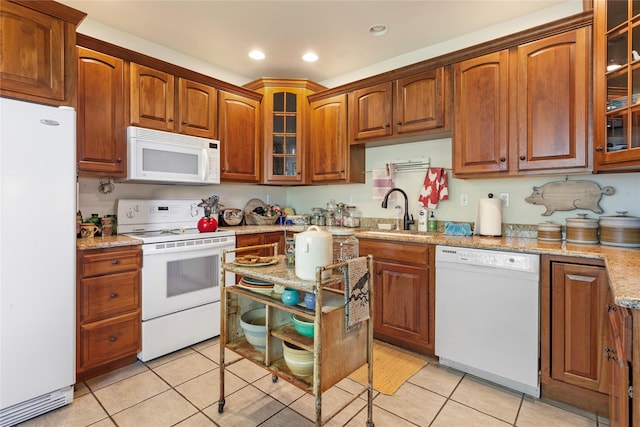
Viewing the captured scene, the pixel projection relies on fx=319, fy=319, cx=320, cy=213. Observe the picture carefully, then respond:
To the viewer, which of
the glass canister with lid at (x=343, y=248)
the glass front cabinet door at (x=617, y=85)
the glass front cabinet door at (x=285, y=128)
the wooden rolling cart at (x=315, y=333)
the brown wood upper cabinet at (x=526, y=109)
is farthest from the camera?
the glass front cabinet door at (x=285, y=128)

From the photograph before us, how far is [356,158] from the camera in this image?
334cm

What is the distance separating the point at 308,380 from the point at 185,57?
3190 mm

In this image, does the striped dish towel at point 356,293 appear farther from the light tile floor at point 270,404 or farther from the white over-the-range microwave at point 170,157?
the white over-the-range microwave at point 170,157

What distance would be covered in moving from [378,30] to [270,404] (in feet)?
9.54

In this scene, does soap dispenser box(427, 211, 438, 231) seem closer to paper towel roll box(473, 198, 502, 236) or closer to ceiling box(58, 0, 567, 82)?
paper towel roll box(473, 198, 502, 236)

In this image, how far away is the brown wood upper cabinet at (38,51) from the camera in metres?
1.73

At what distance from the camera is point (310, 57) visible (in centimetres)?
318

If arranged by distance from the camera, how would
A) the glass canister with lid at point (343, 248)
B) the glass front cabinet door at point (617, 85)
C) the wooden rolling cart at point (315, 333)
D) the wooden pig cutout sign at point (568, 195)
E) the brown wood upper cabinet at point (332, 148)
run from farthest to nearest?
the brown wood upper cabinet at point (332, 148)
the wooden pig cutout sign at point (568, 195)
the glass front cabinet door at point (617, 85)
the glass canister with lid at point (343, 248)
the wooden rolling cart at point (315, 333)

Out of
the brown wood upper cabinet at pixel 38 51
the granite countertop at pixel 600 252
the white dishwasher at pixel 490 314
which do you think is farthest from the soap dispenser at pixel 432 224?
the brown wood upper cabinet at pixel 38 51

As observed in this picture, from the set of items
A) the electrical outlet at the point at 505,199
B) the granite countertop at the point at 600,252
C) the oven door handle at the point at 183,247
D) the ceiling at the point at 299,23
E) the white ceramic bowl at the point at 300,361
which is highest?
the ceiling at the point at 299,23

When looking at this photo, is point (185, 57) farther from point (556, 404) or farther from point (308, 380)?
point (556, 404)

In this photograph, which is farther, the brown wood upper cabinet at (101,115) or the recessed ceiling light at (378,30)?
the recessed ceiling light at (378,30)

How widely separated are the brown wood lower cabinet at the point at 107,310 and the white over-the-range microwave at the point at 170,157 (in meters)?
0.66

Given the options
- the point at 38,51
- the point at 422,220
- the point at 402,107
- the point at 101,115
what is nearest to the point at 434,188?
the point at 422,220
